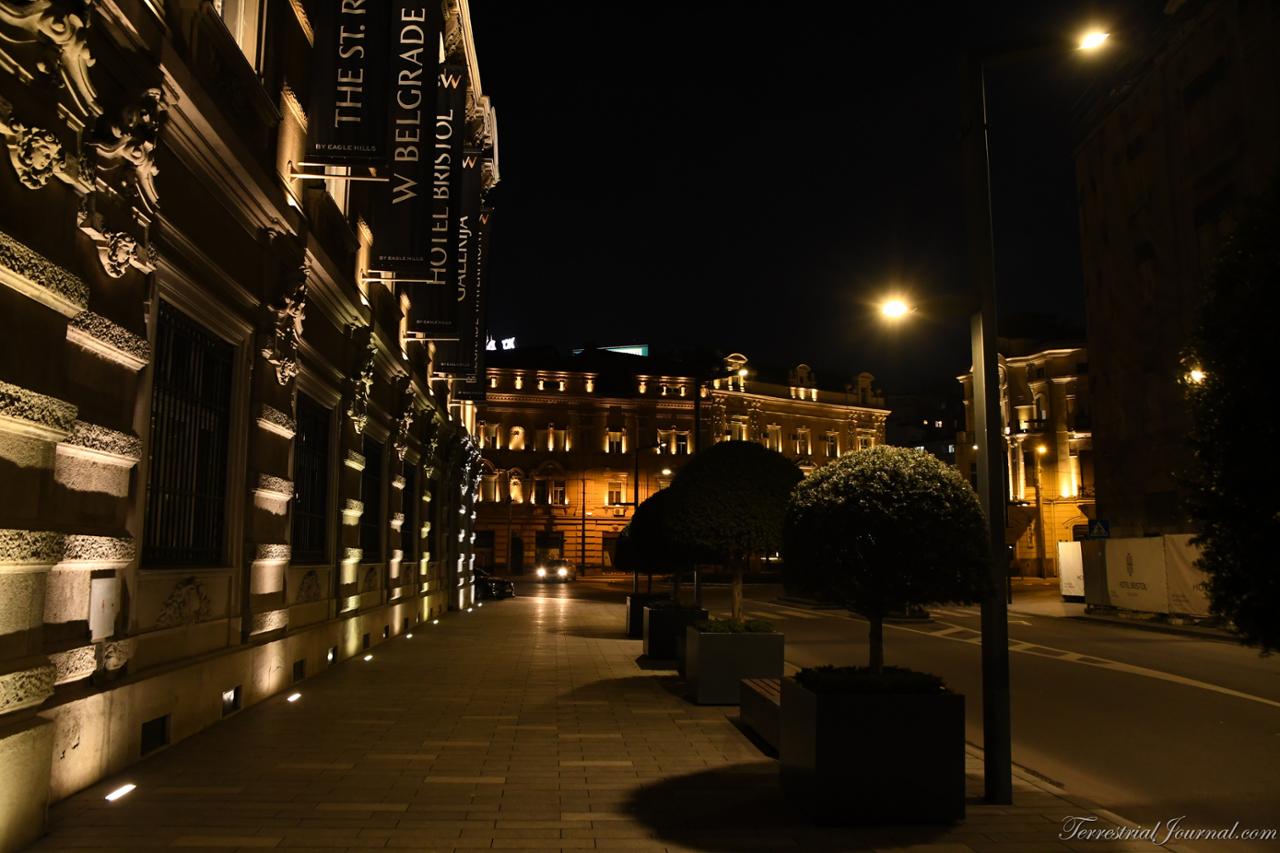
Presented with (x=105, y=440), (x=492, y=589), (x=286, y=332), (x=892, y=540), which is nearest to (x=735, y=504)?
(x=892, y=540)

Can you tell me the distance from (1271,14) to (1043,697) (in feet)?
69.0

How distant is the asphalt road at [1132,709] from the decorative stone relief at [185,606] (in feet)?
26.5

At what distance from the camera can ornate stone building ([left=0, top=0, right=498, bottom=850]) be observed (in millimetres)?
6016

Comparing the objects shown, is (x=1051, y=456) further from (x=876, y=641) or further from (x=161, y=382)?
(x=161, y=382)

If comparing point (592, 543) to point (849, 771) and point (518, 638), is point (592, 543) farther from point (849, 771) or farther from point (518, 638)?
point (849, 771)

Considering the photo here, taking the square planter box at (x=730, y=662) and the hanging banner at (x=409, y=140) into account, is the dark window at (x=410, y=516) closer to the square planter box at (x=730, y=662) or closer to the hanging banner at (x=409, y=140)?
the hanging banner at (x=409, y=140)

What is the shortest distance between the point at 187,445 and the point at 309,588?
4.70 metres

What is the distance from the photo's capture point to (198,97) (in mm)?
8906

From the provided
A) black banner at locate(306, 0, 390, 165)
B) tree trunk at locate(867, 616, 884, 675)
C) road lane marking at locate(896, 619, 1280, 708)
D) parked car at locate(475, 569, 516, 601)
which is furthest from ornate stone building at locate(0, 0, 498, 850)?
parked car at locate(475, 569, 516, 601)

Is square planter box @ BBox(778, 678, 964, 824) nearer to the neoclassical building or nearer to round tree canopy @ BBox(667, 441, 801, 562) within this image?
round tree canopy @ BBox(667, 441, 801, 562)

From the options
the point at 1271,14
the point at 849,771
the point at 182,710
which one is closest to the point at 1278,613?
the point at 849,771

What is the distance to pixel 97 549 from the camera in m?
7.34

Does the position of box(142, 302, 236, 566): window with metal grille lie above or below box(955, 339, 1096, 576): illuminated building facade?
below

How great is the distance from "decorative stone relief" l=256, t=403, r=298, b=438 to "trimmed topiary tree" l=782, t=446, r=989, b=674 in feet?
22.8
